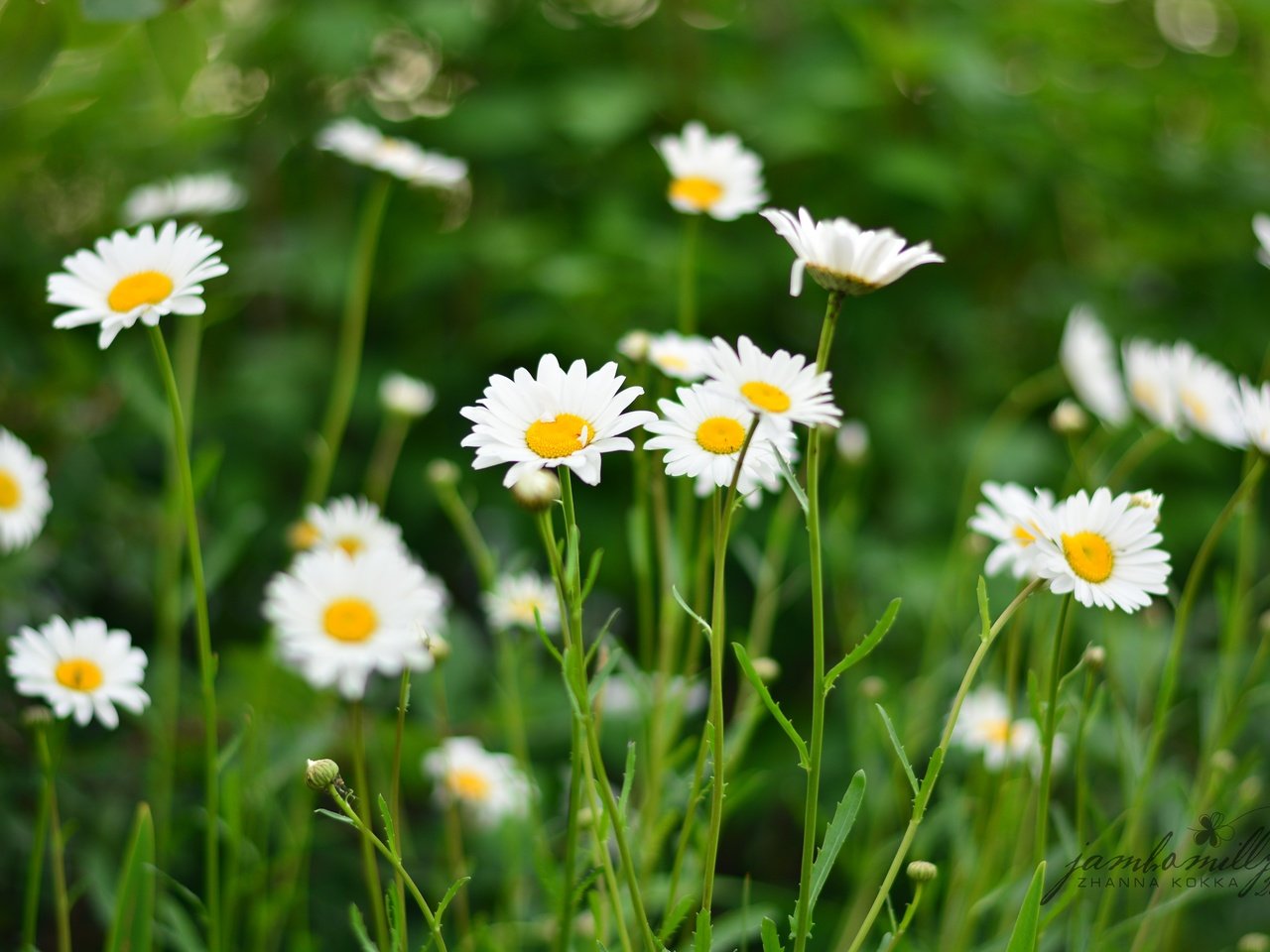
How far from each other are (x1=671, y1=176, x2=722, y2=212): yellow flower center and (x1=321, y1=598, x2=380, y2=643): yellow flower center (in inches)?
11.6

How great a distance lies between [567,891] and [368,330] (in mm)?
977

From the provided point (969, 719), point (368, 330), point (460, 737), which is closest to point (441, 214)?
point (368, 330)

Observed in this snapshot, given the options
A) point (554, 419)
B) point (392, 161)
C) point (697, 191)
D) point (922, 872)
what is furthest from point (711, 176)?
point (922, 872)

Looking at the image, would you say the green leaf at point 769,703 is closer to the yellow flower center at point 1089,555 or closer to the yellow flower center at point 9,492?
the yellow flower center at point 1089,555

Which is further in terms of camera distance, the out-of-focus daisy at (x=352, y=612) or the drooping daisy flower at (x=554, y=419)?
the out-of-focus daisy at (x=352, y=612)

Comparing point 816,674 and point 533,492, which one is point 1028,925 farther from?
point 533,492

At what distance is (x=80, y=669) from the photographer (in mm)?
550

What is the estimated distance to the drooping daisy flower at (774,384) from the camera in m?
0.38

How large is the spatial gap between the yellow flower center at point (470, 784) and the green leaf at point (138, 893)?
0.98 ft

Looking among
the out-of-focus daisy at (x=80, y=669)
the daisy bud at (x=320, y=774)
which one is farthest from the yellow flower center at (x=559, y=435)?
the out-of-focus daisy at (x=80, y=669)

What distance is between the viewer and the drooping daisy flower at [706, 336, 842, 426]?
383mm

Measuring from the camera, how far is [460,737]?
897mm

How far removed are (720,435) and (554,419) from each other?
0.07 m

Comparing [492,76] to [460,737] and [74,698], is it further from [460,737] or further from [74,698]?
[74,698]
